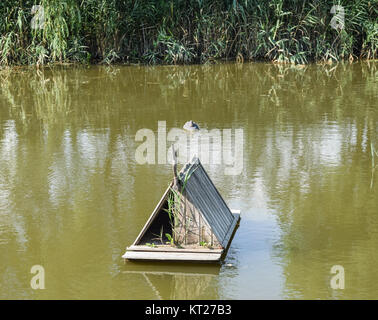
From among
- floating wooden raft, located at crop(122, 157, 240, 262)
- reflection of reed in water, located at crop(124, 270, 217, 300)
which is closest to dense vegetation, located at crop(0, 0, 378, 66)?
floating wooden raft, located at crop(122, 157, 240, 262)

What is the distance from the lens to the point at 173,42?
15406mm

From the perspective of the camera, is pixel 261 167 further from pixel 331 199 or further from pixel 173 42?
pixel 173 42

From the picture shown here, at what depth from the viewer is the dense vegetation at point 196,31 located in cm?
1495

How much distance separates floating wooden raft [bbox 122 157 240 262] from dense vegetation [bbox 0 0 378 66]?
31.8ft

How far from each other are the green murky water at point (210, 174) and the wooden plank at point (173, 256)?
75 millimetres

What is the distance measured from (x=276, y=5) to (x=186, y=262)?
10762 mm

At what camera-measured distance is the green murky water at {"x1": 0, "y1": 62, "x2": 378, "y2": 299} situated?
17.0 ft

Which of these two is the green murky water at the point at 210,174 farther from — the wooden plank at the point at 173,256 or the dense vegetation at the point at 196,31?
the dense vegetation at the point at 196,31

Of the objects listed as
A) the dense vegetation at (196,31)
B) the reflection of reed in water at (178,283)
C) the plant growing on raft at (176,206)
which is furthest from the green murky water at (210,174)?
the dense vegetation at (196,31)

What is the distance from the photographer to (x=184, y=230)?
5.48 m

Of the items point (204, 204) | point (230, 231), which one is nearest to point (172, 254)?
point (204, 204)

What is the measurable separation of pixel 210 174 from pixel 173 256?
2361 millimetres

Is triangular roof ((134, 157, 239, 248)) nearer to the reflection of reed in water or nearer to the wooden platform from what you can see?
the wooden platform
